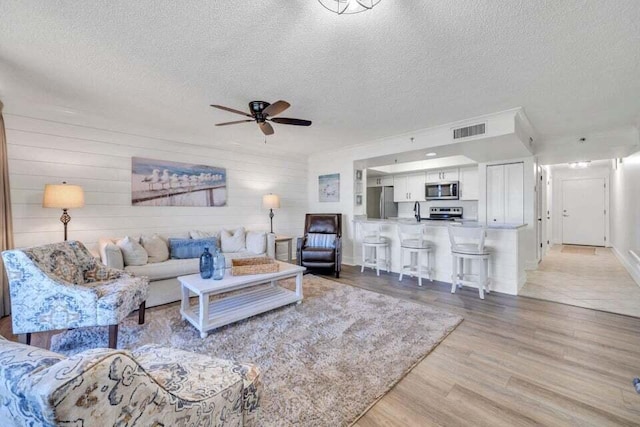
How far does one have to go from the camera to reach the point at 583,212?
7.95 metres

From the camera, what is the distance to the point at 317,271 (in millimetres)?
4766

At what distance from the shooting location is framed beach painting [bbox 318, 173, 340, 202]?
566 cm

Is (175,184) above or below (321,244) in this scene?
above

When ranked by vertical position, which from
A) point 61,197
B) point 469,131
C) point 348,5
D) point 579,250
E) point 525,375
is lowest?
point 525,375

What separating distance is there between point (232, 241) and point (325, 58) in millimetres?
3081

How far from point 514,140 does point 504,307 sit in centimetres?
216

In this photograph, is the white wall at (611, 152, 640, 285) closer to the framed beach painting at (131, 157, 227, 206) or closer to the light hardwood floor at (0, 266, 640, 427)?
the light hardwood floor at (0, 266, 640, 427)

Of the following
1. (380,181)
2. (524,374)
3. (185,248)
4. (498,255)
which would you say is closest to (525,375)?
(524,374)

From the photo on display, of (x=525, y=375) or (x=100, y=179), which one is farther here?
(x=100, y=179)

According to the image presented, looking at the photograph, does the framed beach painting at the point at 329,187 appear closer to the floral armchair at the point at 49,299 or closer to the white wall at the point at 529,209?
the white wall at the point at 529,209

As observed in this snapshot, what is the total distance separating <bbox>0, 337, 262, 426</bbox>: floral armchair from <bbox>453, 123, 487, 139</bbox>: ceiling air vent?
391 cm

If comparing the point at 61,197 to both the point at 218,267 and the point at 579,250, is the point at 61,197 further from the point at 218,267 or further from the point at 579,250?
the point at 579,250

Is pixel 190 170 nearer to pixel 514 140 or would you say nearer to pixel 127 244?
pixel 127 244

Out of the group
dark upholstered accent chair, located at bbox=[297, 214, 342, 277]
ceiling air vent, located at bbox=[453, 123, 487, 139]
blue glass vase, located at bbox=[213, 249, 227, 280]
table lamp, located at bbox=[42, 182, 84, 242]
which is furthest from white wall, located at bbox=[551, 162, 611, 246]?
table lamp, located at bbox=[42, 182, 84, 242]
